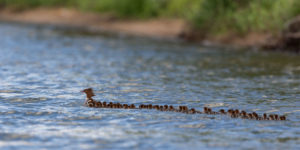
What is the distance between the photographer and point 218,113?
40.8 ft

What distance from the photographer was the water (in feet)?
34.0

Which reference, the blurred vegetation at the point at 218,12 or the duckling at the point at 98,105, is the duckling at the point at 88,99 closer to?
the duckling at the point at 98,105

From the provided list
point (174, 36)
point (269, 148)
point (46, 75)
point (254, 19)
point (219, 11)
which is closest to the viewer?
point (269, 148)

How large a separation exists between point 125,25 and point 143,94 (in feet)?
78.9

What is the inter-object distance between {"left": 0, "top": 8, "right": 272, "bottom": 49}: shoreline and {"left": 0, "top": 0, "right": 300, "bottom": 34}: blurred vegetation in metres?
0.46

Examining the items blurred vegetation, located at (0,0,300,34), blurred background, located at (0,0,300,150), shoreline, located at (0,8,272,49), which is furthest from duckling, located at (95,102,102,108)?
blurred vegetation, located at (0,0,300,34)

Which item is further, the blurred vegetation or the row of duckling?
the blurred vegetation

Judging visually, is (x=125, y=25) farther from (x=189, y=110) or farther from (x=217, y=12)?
(x=189, y=110)

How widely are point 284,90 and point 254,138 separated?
20.1ft

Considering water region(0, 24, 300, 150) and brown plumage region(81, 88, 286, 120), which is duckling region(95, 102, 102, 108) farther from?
water region(0, 24, 300, 150)

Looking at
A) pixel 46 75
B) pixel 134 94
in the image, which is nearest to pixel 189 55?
pixel 46 75

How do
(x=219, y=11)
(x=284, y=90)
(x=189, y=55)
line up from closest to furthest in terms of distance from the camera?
(x=284, y=90)
(x=189, y=55)
(x=219, y=11)

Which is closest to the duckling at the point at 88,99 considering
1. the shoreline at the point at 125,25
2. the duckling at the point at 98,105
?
the duckling at the point at 98,105

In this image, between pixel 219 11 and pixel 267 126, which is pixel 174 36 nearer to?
pixel 219 11
